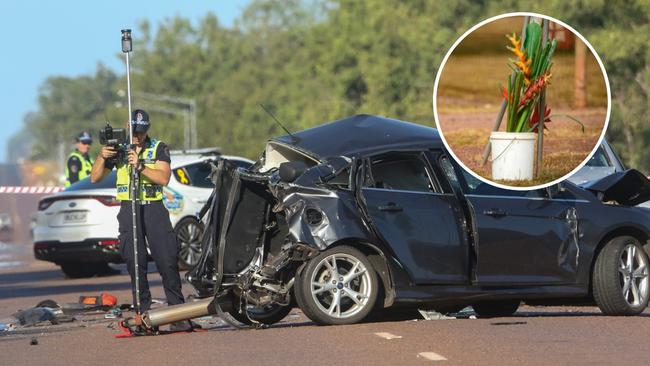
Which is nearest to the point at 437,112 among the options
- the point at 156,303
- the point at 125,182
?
the point at 125,182

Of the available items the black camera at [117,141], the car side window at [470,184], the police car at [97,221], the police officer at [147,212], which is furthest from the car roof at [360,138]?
the police car at [97,221]

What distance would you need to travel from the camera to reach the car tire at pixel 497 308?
1362cm

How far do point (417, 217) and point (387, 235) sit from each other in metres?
0.29

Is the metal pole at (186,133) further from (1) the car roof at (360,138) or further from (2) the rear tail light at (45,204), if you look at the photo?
(1) the car roof at (360,138)

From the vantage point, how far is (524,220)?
12883 millimetres

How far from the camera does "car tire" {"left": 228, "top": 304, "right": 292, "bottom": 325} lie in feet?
42.5

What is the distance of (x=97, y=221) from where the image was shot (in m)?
21.6

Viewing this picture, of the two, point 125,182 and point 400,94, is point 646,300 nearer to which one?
point 125,182

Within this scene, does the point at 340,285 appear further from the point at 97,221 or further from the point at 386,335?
the point at 97,221

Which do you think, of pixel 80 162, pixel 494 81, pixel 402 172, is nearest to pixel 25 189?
pixel 80 162

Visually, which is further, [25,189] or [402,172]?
[25,189]

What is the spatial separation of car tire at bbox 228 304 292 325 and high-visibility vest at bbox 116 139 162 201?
1.20 metres

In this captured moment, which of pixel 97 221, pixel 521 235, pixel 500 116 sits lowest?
pixel 97 221

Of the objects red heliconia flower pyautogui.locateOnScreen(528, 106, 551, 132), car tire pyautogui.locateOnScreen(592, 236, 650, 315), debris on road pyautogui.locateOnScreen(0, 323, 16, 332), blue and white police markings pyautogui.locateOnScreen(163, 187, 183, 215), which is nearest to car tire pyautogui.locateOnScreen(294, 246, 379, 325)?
car tire pyautogui.locateOnScreen(592, 236, 650, 315)
